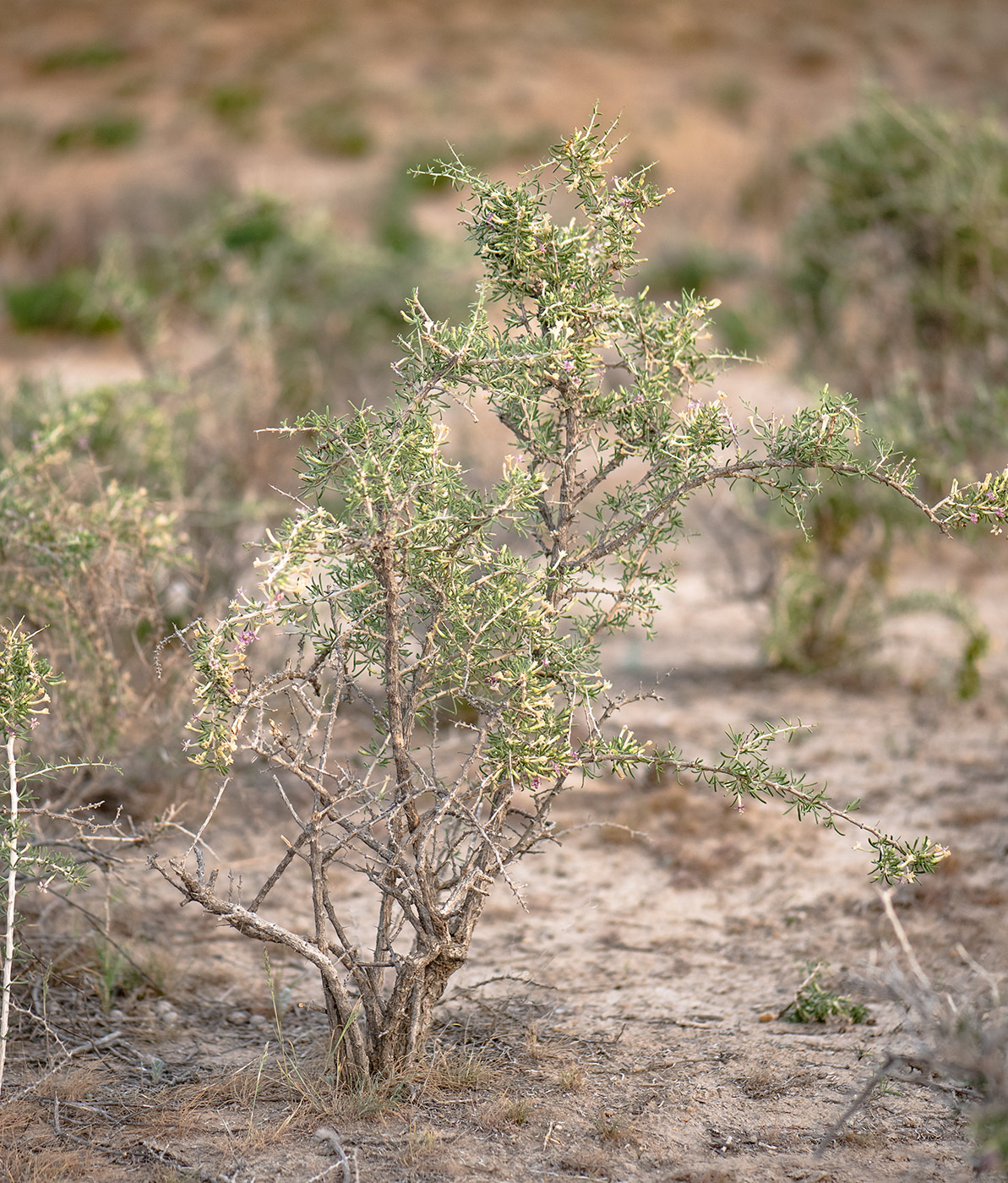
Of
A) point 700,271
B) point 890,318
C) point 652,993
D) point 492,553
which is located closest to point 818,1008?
point 652,993

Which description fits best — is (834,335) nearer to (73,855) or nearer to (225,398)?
(225,398)

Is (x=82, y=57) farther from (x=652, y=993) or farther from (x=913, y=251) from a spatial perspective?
(x=652, y=993)

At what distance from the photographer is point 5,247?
49.2 ft

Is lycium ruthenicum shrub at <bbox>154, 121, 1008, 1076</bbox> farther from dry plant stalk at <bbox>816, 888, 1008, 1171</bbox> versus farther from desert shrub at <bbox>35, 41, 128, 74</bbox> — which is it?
desert shrub at <bbox>35, 41, 128, 74</bbox>

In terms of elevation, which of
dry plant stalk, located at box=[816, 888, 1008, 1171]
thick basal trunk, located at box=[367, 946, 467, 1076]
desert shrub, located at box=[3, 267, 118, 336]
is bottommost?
thick basal trunk, located at box=[367, 946, 467, 1076]

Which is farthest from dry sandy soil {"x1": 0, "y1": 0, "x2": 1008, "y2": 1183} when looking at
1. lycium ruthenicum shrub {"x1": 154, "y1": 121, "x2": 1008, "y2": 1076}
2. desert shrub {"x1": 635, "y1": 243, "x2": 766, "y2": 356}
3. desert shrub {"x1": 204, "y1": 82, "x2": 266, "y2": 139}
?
desert shrub {"x1": 204, "y1": 82, "x2": 266, "y2": 139}

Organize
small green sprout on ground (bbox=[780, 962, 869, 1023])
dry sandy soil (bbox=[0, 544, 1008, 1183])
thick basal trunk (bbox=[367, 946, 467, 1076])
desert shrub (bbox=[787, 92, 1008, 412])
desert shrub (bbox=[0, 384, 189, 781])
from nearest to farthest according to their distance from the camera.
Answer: dry sandy soil (bbox=[0, 544, 1008, 1183]), thick basal trunk (bbox=[367, 946, 467, 1076]), small green sprout on ground (bbox=[780, 962, 869, 1023]), desert shrub (bbox=[0, 384, 189, 781]), desert shrub (bbox=[787, 92, 1008, 412])

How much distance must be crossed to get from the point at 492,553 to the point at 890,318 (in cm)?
542

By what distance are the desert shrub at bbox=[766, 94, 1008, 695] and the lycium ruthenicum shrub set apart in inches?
129

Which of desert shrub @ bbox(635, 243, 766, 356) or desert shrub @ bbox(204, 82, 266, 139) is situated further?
desert shrub @ bbox(204, 82, 266, 139)

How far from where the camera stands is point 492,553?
245 cm

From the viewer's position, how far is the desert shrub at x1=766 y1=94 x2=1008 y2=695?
19.1 ft

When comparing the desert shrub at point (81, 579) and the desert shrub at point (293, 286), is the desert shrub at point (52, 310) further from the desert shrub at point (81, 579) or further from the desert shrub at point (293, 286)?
the desert shrub at point (81, 579)

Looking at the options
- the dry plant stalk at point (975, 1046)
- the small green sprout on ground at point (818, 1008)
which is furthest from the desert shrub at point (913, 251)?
the dry plant stalk at point (975, 1046)
